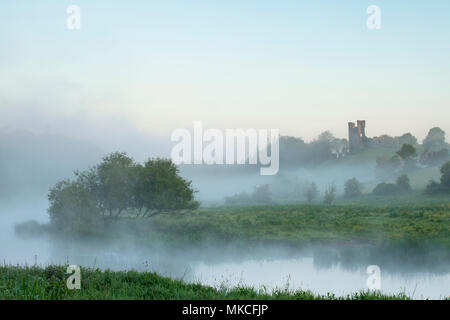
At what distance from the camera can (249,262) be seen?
36.9 meters

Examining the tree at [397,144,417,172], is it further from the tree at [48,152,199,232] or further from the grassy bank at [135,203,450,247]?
the tree at [48,152,199,232]

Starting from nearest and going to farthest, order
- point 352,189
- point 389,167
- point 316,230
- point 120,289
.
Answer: point 120,289 < point 316,230 < point 352,189 < point 389,167

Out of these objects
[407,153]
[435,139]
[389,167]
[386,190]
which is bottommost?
[386,190]

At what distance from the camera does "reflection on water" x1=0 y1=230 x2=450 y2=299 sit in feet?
94.3

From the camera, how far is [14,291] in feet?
43.5

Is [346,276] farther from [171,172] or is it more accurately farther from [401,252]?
[171,172]

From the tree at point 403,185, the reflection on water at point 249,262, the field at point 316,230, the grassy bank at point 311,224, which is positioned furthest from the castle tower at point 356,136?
the reflection on water at point 249,262

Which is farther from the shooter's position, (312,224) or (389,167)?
(389,167)

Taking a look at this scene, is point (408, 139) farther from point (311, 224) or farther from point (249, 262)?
point (249, 262)

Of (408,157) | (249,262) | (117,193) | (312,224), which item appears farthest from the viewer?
(408,157)

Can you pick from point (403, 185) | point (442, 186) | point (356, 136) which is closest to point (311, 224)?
point (442, 186)

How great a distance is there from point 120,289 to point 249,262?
2408 cm

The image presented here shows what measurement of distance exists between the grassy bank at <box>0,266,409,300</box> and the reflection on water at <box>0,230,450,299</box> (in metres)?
12.0
